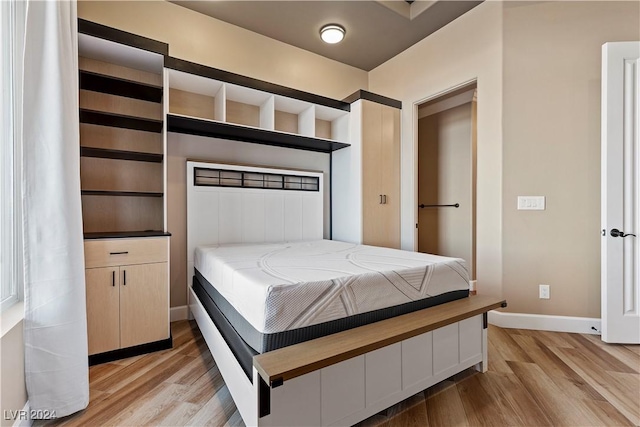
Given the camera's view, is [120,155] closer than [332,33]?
Yes

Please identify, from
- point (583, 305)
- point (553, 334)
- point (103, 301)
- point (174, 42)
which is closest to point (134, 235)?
point (103, 301)

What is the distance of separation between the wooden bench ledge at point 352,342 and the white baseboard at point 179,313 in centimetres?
199

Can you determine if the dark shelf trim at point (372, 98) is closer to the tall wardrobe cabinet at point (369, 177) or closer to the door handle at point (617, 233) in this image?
the tall wardrobe cabinet at point (369, 177)

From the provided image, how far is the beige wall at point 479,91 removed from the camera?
2705 mm

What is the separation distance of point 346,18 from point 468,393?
10.9 feet

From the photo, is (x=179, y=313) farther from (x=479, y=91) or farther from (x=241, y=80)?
(x=479, y=91)

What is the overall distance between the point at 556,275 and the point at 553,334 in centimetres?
48

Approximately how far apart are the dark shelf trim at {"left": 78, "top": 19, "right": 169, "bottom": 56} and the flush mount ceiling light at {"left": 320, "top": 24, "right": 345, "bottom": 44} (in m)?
1.64

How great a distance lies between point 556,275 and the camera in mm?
2555

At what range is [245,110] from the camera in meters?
3.16

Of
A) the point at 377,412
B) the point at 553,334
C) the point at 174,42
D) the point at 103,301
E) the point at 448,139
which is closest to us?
the point at 377,412

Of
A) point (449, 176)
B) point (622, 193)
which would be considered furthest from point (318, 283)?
point (449, 176)

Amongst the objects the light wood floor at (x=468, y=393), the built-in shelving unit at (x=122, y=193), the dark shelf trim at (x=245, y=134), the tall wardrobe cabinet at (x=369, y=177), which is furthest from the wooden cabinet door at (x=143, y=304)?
the tall wardrobe cabinet at (x=369, y=177)

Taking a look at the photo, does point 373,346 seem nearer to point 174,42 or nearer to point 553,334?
point 553,334
